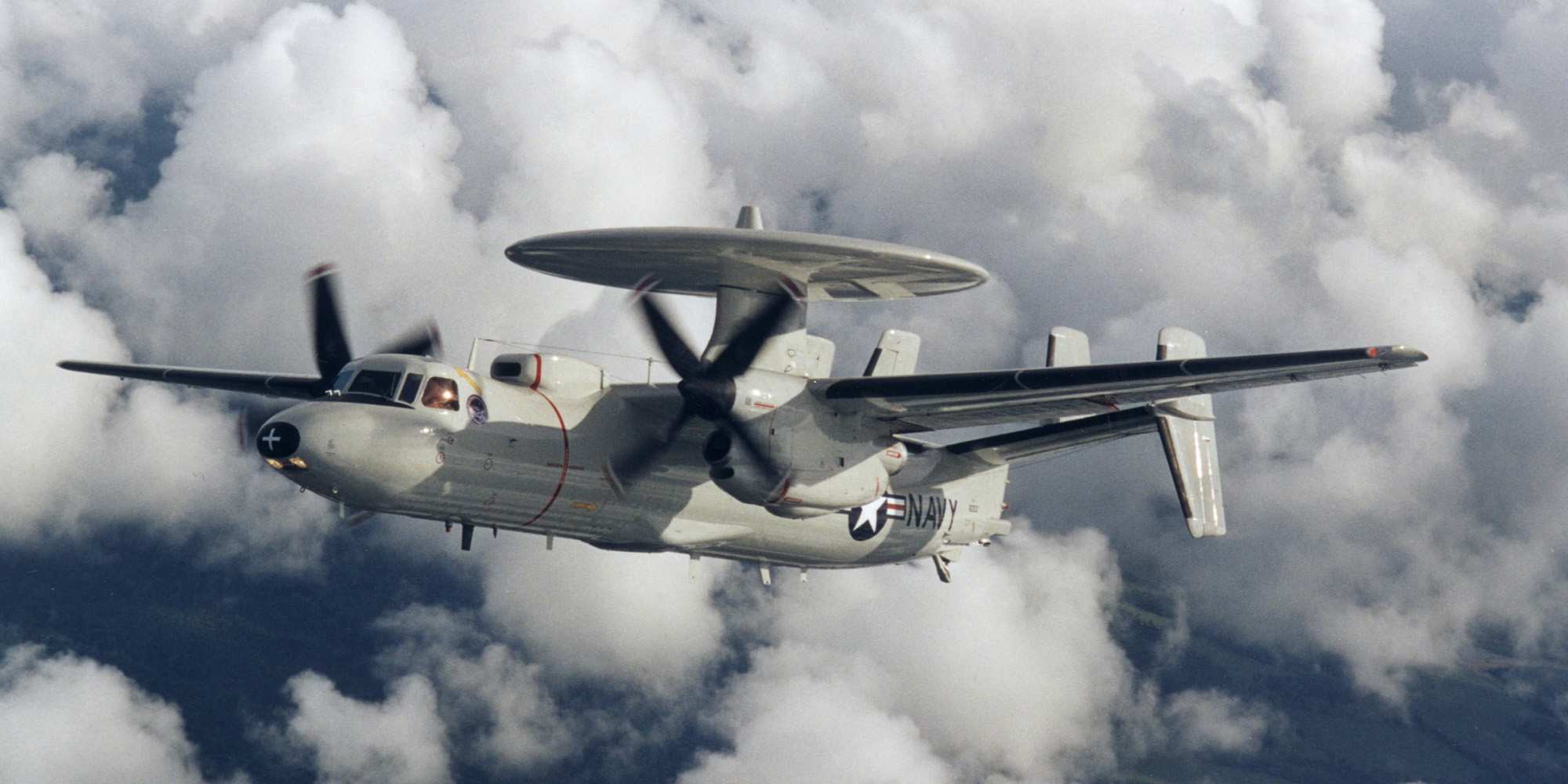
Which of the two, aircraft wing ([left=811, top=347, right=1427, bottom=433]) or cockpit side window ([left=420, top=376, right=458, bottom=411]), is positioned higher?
aircraft wing ([left=811, top=347, right=1427, bottom=433])

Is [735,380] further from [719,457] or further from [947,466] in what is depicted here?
[947,466]

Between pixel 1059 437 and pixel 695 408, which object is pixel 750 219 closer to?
pixel 695 408

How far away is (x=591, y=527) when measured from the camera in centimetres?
2534

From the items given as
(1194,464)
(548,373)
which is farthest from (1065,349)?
(548,373)

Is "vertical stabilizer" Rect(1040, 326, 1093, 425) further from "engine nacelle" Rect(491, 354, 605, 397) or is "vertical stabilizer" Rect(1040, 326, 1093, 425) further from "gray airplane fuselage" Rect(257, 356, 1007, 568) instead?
"engine nacelle" Rect(491, 354, 605, 397)

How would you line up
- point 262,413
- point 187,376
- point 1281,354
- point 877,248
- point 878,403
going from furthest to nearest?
1. point 187,376
2. point 262,413
3. point 878,403
4. point 877,248
5. point 1281,354

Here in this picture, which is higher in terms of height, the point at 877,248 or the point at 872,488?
the point at 877,248

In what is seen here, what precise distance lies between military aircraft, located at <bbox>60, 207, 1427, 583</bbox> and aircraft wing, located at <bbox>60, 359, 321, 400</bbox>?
0.29ft

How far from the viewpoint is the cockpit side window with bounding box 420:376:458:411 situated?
73.1 ft

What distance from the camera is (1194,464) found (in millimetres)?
30828

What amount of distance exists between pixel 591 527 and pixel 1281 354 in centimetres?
1333

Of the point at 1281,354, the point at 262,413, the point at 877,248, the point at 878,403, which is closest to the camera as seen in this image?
the point at 1281,354

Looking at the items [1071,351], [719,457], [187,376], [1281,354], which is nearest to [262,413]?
[187,376]

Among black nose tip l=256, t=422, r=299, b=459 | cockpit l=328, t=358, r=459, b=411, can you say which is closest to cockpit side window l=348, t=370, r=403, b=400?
cockpit l=328, t=358, r=459, b=411
